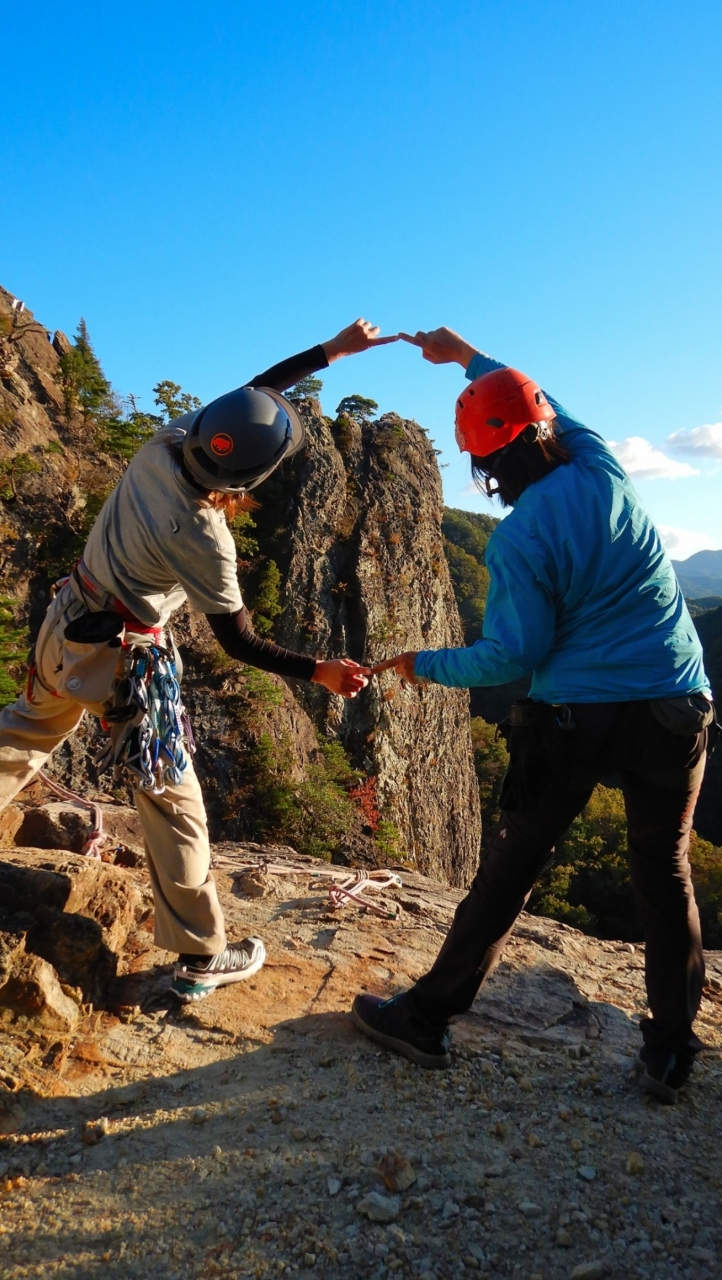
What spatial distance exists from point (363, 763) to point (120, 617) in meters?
14.6

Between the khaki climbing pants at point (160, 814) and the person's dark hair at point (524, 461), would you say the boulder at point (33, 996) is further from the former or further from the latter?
the person's dark hair at point (524, 461)

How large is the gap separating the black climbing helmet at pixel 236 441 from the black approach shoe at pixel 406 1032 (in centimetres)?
207

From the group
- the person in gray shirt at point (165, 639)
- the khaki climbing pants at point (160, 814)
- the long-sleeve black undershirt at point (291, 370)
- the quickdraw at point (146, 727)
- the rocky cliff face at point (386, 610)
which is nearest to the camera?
the person in gray shirt at point (165, 639)

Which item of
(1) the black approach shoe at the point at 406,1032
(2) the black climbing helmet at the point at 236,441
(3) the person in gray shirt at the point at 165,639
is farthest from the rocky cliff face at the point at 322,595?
(2) the black climbing helmet at the point at 236,441

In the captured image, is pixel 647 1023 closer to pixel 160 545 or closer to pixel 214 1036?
pixel 214 1036

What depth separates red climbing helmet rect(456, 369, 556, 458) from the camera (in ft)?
8.84

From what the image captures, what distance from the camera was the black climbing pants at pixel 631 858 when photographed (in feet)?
8.40

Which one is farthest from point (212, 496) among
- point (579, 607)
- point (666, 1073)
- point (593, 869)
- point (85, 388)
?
point (593, 869)

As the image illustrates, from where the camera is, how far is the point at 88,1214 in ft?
6.83

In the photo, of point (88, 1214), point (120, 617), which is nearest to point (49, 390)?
point (120, 617)

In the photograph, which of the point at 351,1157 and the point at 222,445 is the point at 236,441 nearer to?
the point at 222,445

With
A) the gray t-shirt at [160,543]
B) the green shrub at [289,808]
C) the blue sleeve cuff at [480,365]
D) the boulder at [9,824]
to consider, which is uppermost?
the blue sleeve cuff at [480,365]

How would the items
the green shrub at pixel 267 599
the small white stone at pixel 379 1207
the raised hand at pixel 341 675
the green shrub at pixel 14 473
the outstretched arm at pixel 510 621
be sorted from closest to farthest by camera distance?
the small white stone at pixel 379 1207
the outstretched arm at pixel 510 621
the raised hand at pixel 341 675
the green shrub at pixel 14 473
the green shrub at pixel 267 599

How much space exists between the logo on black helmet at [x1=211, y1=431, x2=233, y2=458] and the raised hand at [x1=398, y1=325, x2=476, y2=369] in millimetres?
1380
